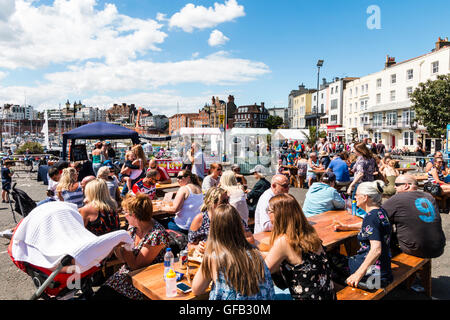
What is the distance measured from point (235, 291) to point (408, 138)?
4395cm

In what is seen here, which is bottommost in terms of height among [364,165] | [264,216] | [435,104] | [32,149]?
[264,216]

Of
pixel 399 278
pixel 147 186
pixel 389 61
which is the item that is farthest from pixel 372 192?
pixel 389 61

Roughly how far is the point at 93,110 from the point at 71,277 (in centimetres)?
21275

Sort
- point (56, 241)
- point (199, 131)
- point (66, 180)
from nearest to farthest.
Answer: point (56, 241)
point (66, 180)
point (199, 131)

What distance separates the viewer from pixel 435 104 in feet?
85.4

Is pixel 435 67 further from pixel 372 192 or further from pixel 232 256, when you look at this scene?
pixel 232 256

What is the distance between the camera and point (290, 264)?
2371 millimetres

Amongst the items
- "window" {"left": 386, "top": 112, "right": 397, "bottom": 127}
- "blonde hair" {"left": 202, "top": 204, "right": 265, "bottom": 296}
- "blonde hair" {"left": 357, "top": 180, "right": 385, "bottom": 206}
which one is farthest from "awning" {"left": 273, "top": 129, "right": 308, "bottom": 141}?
"blonde hair" {"left": 202, "top": 204, "right": 265, "bottom": 296}

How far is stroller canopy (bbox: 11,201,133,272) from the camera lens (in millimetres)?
2594

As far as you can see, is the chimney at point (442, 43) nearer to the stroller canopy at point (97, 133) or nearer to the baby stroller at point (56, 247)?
the stroller canopy at point (97, 133)

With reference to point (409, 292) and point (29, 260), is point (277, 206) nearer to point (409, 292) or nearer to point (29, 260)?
Result: point (29, 260)

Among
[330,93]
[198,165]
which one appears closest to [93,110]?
[330,93]

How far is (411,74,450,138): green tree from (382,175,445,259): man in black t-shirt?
89.0 ft

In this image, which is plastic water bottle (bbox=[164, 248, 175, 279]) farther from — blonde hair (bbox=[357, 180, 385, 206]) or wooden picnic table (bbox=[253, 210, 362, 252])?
blonde hair (bbox=[357, 180, 385, 206])
